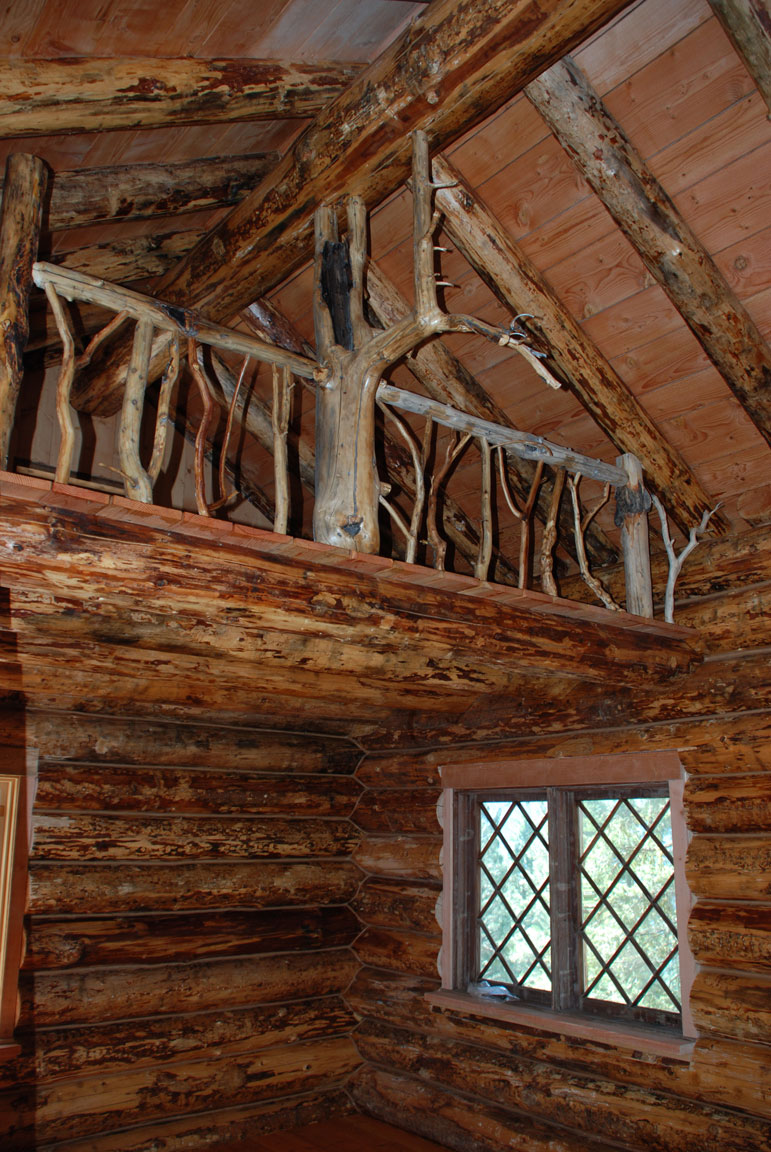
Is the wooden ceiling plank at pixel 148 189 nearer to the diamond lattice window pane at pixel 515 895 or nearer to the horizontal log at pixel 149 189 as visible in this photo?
the horizontal log at pixel 149 189

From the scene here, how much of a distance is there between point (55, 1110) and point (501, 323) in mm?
5340

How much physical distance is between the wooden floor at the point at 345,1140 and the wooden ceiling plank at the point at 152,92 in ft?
19.5

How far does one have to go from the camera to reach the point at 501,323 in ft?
16.5

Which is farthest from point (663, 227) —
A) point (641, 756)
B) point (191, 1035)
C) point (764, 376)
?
point (191, 1035)

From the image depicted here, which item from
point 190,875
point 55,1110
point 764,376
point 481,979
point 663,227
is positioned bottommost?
point 55,1110

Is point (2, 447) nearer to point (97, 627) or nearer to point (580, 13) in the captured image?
point (97, 627)

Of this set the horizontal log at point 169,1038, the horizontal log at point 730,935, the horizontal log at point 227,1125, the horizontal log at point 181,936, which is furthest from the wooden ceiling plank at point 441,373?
the horizontal log at point 227,1125

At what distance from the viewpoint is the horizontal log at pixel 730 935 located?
4.30 m

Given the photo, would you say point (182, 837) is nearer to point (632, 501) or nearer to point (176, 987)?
point (176, 987)

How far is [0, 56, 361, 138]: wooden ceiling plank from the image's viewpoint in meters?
3.48

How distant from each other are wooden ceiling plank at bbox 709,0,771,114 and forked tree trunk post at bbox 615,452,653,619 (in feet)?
6.52

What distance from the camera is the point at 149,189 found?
4.40 metres

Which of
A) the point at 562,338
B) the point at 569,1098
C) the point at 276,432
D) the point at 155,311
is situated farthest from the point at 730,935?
the point at 155,311

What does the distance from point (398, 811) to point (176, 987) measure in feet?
6.37
